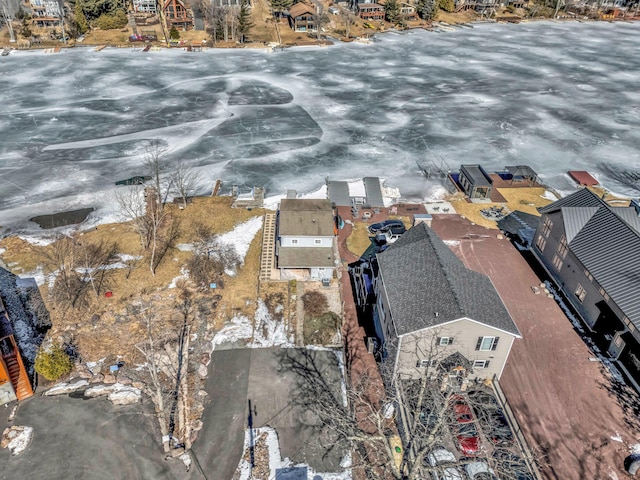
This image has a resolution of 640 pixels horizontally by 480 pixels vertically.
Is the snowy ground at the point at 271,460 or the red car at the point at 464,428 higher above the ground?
the red car at the point at 464,428

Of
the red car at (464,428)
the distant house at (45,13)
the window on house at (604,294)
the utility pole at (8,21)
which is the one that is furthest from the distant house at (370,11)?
the red car at (464,428)

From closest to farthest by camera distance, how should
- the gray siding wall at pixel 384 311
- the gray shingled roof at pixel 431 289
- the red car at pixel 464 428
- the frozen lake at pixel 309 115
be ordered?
the red car at pixel 464 428 → the gray shingled roof at pixel 431 289 → the gray siding wall at pixel 384 311 → the frozen lake at pixel 309 115

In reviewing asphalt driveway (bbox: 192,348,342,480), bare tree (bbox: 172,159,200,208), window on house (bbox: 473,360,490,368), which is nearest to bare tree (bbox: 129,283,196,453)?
asphalt driveway (bbox: 192,348,342,480)

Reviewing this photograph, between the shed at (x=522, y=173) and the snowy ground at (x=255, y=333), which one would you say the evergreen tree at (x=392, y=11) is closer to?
the shed at (x=522, y=173)

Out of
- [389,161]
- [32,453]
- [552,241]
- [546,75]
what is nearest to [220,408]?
[32,453]

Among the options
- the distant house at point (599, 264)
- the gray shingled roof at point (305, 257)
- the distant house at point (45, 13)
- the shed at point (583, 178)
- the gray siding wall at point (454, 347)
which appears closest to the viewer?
the gray siding wall at point (454, 347)

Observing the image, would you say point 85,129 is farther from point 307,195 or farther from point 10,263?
point 307,195
